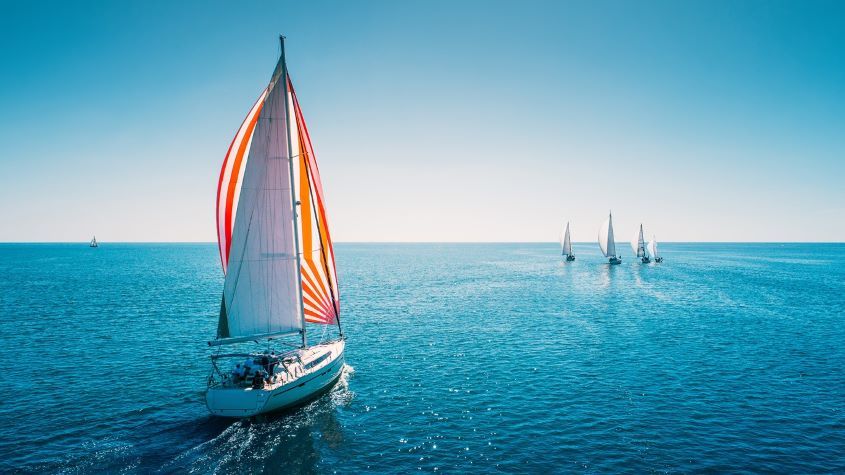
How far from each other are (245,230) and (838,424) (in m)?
34.8

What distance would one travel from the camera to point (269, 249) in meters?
25.3

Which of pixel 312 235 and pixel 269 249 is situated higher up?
pixel 312 235

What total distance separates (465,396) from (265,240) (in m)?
16.0

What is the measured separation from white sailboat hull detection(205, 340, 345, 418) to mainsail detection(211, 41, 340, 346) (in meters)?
2.62

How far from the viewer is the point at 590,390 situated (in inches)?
1123

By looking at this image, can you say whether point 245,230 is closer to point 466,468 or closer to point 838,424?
point 466,468

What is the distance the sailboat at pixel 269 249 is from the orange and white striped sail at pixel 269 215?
55 millimetres

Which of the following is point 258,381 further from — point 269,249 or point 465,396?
point 465,396

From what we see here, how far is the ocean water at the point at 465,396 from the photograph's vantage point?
788 inches

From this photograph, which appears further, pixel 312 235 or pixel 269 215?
pixel 312 235

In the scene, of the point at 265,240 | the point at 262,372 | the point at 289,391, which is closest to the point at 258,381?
the point at 262,372

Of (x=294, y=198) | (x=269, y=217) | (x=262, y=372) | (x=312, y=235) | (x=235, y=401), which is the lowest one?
(x=235, y=401)

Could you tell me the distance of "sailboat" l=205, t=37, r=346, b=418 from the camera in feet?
76.9

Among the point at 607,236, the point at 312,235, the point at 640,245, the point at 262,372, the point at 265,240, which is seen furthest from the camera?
the point at 640,245
